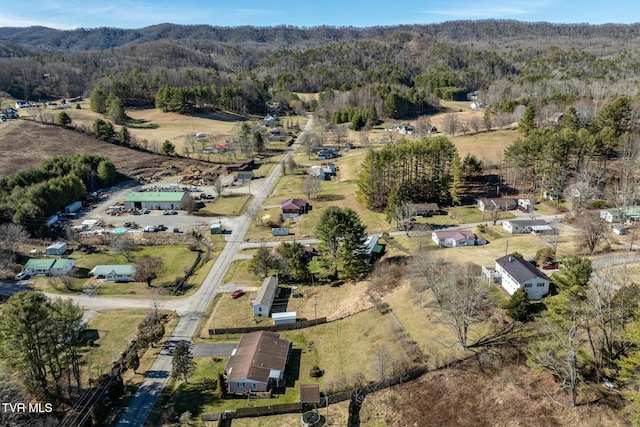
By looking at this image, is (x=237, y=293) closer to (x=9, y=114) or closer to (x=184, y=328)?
(x=184, y=328)

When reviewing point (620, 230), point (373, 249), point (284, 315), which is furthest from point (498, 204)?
point (284, 315)

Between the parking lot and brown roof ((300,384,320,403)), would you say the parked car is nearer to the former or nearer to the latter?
the parking lot

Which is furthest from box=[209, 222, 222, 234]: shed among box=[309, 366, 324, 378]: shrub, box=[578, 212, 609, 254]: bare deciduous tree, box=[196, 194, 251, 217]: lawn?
box=[578, 212, 609, 254]: bare deciduous tree

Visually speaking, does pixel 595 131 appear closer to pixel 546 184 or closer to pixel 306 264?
pixel 546 184

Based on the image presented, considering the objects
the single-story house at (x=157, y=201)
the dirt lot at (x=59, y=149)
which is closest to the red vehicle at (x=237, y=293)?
the single-story house at (x=157, y=201)

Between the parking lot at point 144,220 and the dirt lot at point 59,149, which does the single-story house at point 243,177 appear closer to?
the dirt lot at point 59,149

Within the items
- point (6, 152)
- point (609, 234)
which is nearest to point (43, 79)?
point (6, 152)
